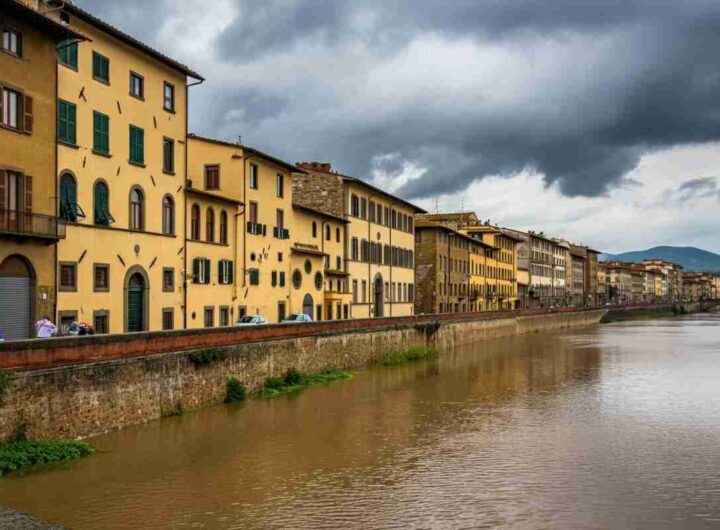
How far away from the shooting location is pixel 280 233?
43.2m

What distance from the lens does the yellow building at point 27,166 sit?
23906 mm

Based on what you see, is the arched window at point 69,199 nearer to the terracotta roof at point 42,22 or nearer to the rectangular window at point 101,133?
the rectangular window at point 101,133

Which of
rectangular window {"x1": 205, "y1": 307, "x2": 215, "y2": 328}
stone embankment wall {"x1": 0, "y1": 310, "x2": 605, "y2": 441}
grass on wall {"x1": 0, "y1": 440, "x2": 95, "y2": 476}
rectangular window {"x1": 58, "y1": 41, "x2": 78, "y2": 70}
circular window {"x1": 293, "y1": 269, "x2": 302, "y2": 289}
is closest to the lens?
grass on wall {"x1": 0, "y1": 440, "x2": 95, "y2": 476}

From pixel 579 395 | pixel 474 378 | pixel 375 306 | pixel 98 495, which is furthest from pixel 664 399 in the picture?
pixel 375 306

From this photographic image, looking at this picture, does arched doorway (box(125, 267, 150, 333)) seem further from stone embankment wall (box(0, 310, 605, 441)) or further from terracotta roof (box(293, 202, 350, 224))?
terracotta roof (box(293, 202, 350, 224))

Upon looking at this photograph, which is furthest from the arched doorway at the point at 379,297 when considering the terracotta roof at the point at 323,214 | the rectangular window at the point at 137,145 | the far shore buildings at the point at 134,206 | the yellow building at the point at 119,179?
the rectangular window at the point at 137,145

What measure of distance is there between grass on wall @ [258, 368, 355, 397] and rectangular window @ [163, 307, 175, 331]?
5.30 m

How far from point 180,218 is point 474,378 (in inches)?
644

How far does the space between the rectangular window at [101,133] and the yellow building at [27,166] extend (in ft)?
8.16

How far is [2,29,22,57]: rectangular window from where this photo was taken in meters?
23.8

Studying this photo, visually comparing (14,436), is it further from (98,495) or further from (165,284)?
(165,284)

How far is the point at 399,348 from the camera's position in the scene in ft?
155

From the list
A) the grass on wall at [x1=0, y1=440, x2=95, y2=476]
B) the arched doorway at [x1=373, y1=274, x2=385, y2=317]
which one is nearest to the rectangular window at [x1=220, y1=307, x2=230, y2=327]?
the grass on wall at [x1=0, y1=440, x2=95, y2=476]

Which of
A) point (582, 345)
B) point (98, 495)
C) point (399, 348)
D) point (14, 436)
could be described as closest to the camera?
point (98, 495)
